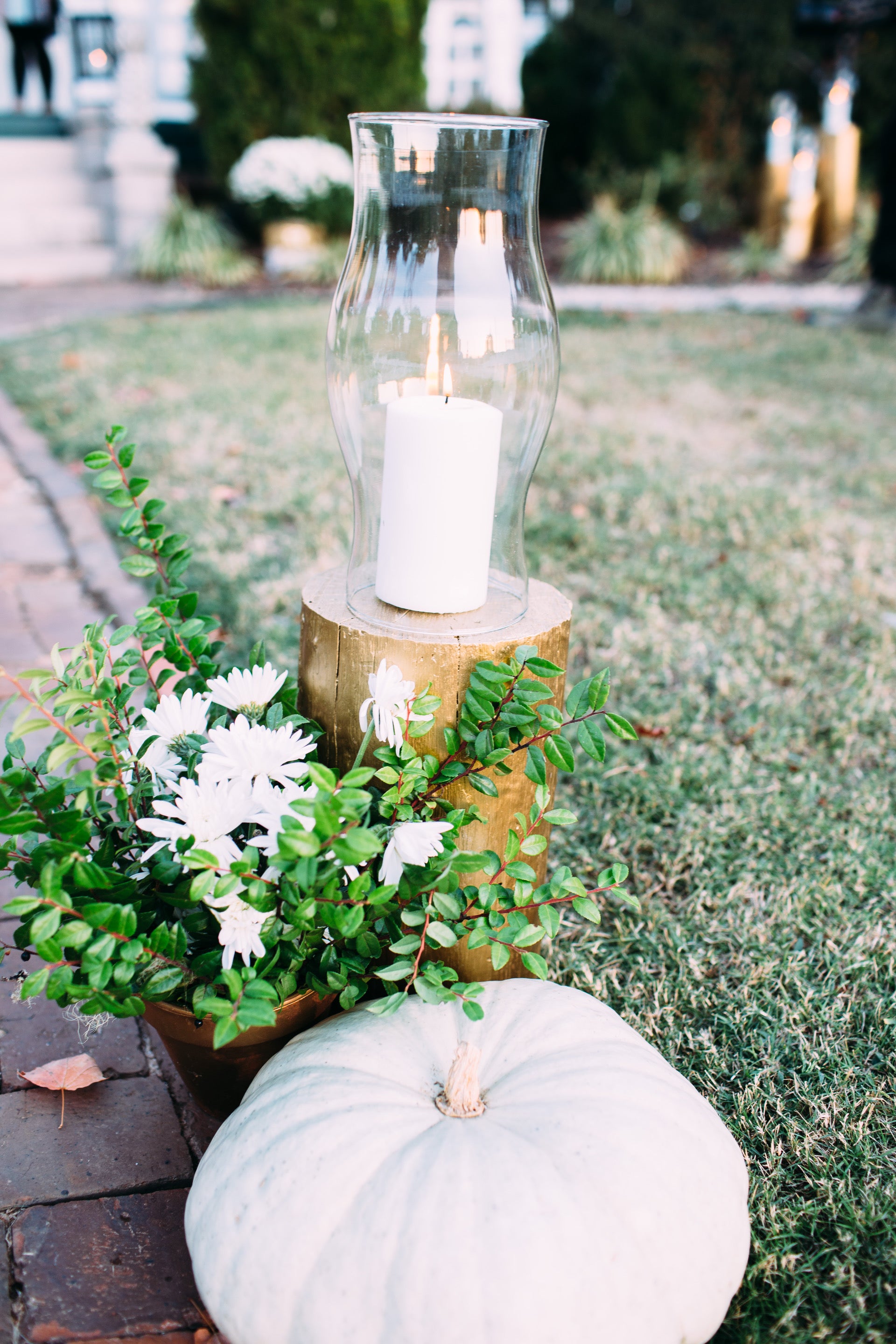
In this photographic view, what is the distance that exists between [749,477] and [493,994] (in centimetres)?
328

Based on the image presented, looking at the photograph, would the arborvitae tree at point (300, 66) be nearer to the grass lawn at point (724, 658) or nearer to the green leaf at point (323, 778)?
the grass lawn at point (724, 658)

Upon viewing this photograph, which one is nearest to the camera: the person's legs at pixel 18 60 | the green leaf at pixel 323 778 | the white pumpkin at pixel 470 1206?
the white pumpkin at pixel 470 1206

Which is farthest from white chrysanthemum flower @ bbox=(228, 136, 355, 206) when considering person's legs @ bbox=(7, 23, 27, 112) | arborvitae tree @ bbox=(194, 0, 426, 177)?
person's legs @ bbox=(7, 23, 27, 112)

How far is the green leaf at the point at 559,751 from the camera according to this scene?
1.46 meters

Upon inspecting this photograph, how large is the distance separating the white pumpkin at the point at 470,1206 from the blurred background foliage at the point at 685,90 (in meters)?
11.1

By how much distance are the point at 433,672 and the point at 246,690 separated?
0.28 metres

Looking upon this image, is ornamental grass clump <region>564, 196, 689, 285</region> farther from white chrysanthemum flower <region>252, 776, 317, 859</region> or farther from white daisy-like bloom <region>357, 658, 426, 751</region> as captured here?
white chrysanthemum flower <region>252, 776, 317, 859</region>

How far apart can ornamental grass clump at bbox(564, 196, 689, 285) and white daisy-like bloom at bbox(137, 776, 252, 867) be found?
9324 millimetres

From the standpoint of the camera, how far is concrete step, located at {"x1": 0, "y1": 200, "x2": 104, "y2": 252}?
9445 mm

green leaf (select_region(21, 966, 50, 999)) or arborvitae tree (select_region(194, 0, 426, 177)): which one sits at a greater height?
arborvitae tree (select_region(194, 0, 426, 177))

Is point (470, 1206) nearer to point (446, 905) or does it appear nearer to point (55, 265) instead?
point (446, 905)

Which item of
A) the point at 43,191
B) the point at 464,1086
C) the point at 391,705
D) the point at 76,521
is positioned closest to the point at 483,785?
the point at 391,705

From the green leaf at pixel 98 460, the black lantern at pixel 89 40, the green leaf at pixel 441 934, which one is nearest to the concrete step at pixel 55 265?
the black lantern at pixel 89 40

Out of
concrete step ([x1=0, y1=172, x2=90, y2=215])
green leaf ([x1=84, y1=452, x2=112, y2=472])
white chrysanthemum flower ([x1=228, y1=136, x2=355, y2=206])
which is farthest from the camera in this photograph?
concrete step ([x1=0, y1=172, x2=90, y2=215])
